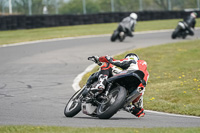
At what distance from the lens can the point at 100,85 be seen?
7.10 metres

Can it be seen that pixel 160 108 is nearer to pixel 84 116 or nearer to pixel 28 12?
pixel 84 116

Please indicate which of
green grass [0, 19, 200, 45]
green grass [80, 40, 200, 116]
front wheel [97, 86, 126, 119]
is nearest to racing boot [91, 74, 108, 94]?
front wheel [97, 86, 126, 119]

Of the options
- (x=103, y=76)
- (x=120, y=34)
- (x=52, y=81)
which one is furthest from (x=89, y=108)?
(x=120, y=34)

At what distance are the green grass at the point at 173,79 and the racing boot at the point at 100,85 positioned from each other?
82.5 inches

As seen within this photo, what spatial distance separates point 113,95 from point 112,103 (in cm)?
17

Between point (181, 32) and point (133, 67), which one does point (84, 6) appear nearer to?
point (181, 32)

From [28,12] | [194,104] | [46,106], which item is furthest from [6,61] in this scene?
[28,12]

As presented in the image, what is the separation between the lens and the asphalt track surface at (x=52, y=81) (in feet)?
23.9

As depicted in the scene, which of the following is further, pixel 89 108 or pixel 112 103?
pixel 89 108

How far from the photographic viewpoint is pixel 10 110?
27.6 ft

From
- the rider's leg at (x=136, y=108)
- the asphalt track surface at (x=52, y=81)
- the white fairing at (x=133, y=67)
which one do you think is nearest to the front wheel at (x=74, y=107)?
the asphalt track surface at (x=52, y=81)

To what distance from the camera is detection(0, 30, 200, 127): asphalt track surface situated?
7277mm

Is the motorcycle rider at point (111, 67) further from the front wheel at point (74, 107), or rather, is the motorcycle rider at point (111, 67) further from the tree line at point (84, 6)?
the tree line at point (84, 6)

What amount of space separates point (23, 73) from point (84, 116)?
6.76 meters
